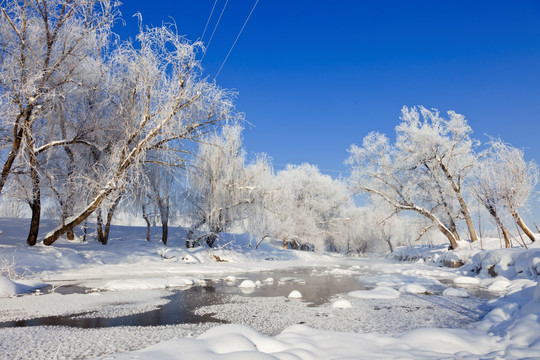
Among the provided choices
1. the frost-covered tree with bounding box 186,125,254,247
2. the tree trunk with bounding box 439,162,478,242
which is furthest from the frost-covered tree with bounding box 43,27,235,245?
the tree trunk with bounding box 439,162,478,242

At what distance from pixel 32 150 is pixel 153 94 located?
3.81m

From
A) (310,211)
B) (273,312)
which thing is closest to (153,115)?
(273,312)

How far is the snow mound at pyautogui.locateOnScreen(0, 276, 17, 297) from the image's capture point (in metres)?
6.01

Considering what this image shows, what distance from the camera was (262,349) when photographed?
315cm

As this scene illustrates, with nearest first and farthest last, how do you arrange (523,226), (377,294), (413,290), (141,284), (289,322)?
(289,322) < (377,294) < (413,290) < (141,284) < (523,226)

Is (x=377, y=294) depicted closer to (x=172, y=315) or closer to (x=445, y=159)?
(x=172, y=315)

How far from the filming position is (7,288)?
6.12 metres

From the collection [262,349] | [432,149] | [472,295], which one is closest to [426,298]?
[472,295]

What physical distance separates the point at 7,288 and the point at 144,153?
5.21 meters

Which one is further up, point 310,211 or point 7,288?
point 310,211

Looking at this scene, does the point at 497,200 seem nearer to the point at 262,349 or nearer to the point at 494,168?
the point at 494,168

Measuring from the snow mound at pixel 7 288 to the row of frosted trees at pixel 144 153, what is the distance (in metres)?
3.91

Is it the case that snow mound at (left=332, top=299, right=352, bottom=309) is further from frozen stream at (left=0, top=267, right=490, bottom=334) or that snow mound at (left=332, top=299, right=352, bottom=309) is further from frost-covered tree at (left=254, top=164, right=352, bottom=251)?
frost-covered tree at (left=254, top=164, right=352, bottom=251)

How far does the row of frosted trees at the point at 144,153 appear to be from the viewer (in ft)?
32.3
